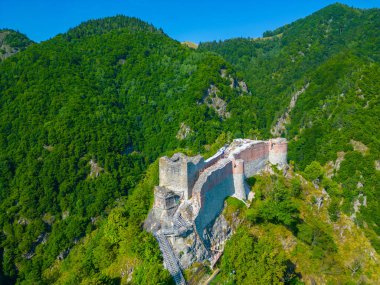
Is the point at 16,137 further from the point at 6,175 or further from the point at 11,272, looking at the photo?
the point at 11,272

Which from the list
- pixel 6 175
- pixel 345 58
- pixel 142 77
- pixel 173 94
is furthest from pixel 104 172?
pixel 345 58

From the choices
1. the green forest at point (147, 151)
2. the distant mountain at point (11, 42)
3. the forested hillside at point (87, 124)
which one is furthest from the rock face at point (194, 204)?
the distant mountain at point (11, 42)

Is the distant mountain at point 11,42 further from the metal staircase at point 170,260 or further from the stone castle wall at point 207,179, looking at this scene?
the metal staircase at point 170,260

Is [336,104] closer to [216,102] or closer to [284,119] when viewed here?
[284,119]

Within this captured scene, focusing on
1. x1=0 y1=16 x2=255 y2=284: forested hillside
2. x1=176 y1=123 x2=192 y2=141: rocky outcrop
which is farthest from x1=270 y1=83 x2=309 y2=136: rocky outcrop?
x1=176 y1=123 x2=192 y2=141: rocky outcrop

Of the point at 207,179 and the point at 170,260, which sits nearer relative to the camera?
the point at 170,260

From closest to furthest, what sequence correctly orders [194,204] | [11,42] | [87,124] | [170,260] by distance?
[170,260]
[194,204]
[87,124]
[11,42]

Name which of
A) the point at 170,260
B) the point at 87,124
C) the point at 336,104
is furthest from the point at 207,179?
the point at 336,104
